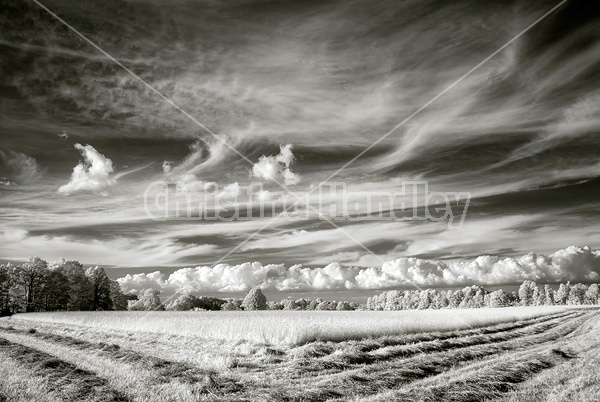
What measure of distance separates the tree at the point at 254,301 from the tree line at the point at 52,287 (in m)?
35.2

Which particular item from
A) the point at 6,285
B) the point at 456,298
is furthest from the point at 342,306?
the point at 6,285

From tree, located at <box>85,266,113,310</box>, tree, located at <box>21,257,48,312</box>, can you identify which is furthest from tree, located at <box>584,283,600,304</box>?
tree, located at <box>21,257,48,312</box>

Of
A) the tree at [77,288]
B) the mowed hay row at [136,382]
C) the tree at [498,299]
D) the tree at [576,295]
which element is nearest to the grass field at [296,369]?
the mowed hay row at [136,382]

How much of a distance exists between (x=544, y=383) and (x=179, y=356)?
15.1m

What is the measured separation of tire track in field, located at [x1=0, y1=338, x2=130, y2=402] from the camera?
33.6 ft

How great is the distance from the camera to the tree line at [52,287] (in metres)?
75.8

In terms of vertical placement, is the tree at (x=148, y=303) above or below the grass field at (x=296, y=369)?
below

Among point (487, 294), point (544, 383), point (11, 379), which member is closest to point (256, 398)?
point (11, 379)

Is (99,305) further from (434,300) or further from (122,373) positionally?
(434,300)

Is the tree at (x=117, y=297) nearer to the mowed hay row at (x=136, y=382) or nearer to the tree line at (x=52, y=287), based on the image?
the tree line at (x=52, y=287)

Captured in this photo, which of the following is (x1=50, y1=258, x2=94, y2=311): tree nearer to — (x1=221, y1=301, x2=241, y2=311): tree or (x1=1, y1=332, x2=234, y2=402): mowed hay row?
(x1=221, y1=301, x2=241, y2=311): tree

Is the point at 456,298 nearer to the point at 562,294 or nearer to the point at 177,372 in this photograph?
the point at 562,294

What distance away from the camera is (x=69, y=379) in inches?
477

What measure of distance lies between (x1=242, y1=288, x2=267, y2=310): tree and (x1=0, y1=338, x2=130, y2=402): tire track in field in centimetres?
8986
